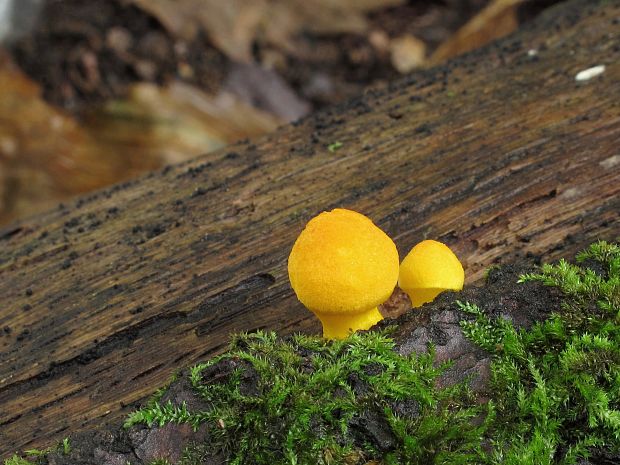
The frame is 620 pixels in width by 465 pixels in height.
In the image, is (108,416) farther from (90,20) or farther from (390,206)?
(90,20)

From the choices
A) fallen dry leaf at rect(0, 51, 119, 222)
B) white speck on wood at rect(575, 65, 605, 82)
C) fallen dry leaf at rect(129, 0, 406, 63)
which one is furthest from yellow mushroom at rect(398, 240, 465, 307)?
fallen dry leaf at rect(129, 0, 406, 63)

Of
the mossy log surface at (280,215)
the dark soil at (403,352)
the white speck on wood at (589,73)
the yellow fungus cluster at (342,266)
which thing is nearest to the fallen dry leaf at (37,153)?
the mossy log surface at (280,215)

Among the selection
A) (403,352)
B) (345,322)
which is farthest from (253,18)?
(403,352)

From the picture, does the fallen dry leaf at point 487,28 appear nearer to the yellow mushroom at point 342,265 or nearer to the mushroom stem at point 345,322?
the mushroom stem at point 345,322

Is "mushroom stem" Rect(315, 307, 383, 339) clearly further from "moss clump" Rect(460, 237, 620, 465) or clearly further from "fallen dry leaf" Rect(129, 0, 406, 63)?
"fallen dry leaf" Rect(129, 0, 406, 63)

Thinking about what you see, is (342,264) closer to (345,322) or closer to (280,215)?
(345,322)

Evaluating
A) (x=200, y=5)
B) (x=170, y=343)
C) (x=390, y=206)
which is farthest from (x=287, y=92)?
(x=170, y=343)
